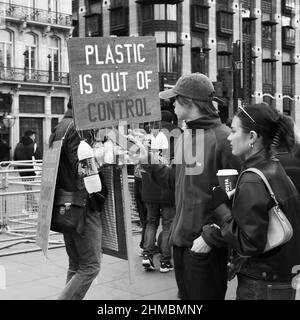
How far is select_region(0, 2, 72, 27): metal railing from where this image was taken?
1449 inches

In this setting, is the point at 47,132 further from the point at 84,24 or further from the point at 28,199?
the point at 28,199

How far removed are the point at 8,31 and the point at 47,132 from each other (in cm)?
725

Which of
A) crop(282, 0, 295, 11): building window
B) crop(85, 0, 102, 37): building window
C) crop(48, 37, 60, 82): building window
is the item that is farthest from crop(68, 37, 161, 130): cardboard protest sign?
crop(282, 0, 295, 11): building window

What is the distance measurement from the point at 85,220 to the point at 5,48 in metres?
34.8

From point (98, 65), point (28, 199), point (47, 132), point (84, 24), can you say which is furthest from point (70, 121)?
point (84, 24)

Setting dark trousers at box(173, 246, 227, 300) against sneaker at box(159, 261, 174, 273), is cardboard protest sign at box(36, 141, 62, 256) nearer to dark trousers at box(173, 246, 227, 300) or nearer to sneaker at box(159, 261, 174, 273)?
dark trousers at box(173, 246, 227, 300)

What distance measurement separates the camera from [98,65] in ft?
13.0

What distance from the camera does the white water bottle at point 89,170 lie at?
12.8ft

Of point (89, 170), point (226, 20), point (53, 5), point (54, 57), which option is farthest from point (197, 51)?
point (89, 170)

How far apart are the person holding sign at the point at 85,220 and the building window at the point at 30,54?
3447cm

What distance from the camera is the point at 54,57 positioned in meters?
39.3

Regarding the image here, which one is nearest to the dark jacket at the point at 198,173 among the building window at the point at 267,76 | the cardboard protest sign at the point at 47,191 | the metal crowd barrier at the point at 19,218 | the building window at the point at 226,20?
the cardboard protest sign at the point at 47,191

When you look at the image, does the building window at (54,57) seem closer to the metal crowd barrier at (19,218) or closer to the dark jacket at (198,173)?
the metal crowd barrier at (19,218)

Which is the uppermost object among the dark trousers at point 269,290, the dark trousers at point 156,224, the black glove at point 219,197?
the black glove at point 219,197
